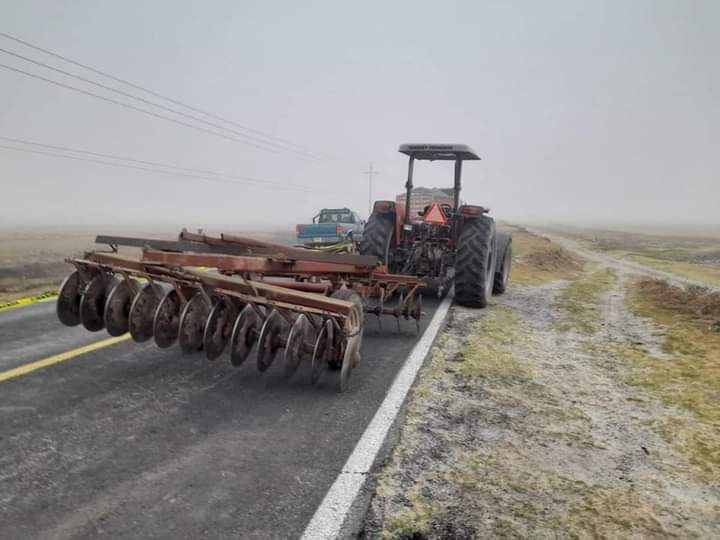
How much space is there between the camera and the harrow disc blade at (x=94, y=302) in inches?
181

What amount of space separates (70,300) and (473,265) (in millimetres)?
5448

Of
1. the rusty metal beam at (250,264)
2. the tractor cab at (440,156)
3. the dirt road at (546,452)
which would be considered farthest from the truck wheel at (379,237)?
the dirt road at (546,452)

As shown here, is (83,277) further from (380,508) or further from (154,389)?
(380,508)

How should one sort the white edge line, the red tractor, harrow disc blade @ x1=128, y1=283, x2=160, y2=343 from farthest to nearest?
the red tractor
harrow disc blade @ x1=128, y1=283, x2=160, y2=343
the white edge line

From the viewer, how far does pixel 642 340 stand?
20.5 feet

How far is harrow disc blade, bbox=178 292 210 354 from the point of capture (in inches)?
160

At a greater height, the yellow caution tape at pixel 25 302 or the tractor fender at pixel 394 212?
the tractor fender at pixel 394 212

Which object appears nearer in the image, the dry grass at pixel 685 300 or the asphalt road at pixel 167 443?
the asphalt road at pixel 167 443

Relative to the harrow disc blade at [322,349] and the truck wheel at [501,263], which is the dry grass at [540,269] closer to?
the truck wheel at [501,263]

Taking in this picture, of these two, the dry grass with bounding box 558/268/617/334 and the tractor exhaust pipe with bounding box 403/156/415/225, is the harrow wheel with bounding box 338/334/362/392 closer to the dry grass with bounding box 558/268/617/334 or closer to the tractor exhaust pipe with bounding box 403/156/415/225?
the dry grass with bounding box 558/268/617/334

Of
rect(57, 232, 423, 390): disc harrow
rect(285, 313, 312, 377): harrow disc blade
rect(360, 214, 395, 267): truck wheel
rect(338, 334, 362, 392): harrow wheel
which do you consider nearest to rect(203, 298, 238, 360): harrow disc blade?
rect(57, 232, 423, 390): disc harrow

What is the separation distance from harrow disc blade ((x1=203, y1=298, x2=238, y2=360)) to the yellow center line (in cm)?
152

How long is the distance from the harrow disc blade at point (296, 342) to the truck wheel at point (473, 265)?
4067 mm

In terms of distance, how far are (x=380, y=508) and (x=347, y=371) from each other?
1602mm
